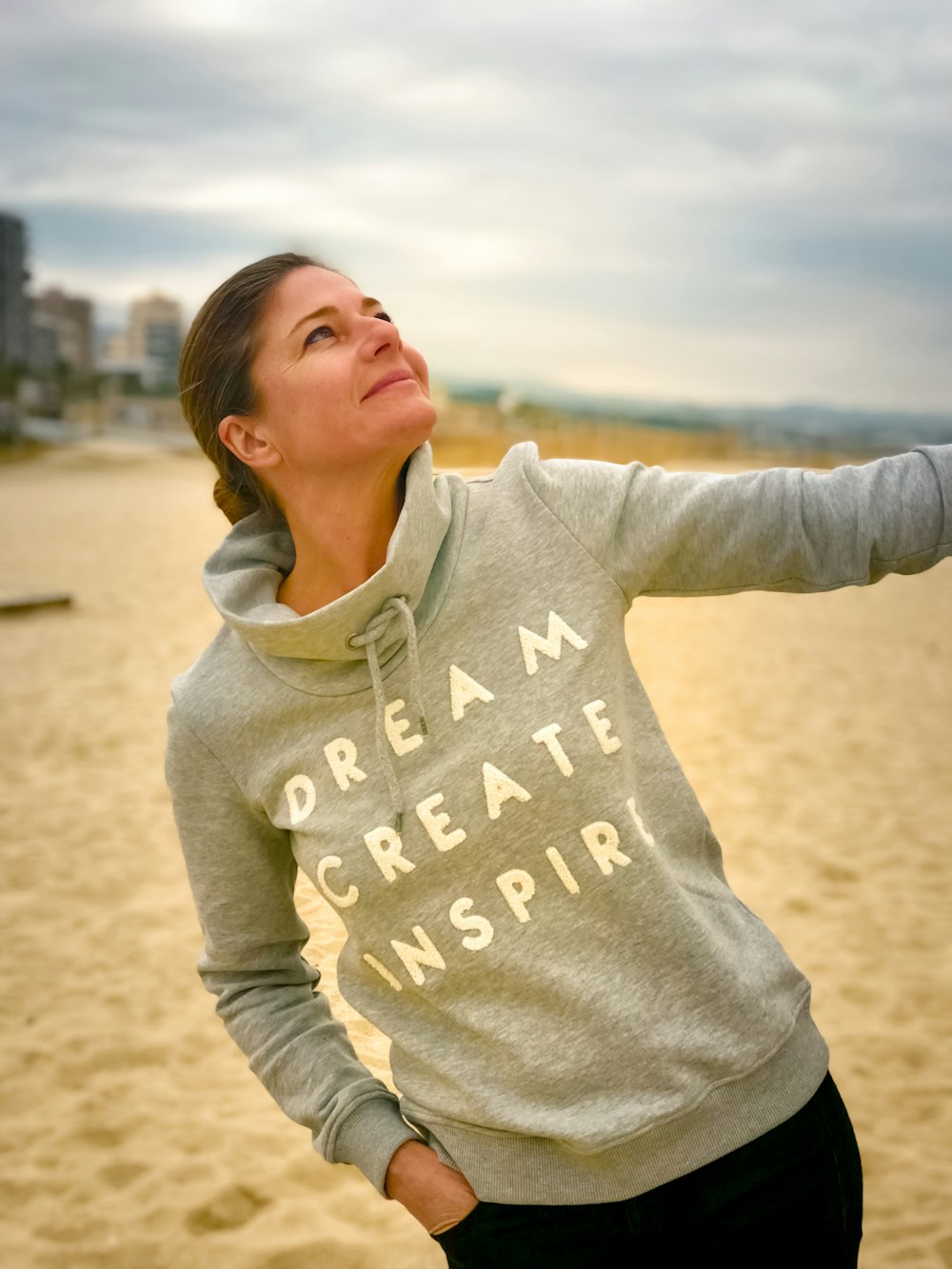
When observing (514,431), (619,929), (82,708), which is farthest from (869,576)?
(514,431)

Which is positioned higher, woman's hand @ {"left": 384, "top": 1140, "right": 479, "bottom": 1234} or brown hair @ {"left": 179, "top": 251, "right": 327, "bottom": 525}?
brown hair @ {"left": 179, "top": 251, "right": 327, "bottom": 525}

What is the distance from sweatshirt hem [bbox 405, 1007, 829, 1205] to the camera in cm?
119

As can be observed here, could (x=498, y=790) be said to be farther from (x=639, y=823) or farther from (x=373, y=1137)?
(x=373, y=1137)

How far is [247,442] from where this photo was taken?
4.49ft

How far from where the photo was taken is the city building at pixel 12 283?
78.3 m

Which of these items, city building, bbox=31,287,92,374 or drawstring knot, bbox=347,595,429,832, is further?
city building, bbox=31,287,92,374

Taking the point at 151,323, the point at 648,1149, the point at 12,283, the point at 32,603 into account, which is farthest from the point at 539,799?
the point at 151,323

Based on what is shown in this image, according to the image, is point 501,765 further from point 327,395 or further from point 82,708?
point 82,708

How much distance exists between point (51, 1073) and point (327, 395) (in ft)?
11.1

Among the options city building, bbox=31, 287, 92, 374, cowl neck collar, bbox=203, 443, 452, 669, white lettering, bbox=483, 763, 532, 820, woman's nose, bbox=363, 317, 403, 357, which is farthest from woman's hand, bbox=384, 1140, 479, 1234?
city building, bbox=31, 287, 92, 374

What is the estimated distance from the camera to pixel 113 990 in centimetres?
450

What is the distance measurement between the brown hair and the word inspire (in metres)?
0.39

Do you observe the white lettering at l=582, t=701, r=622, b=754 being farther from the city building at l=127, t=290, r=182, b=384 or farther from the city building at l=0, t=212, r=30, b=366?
the city building at l=127, t=290, r=182, b=384

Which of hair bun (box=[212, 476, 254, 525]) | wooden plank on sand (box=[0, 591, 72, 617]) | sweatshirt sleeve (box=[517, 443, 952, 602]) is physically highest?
sweatshirt sleeve (box=[517, 443, 952, 602])
